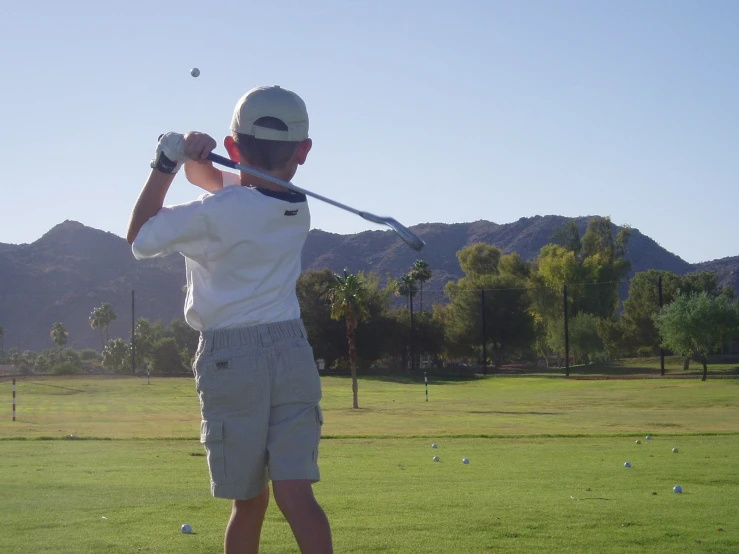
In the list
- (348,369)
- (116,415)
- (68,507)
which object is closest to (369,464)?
(68,507)

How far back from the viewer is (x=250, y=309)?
4012 mm

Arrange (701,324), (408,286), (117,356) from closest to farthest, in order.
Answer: (701,324)
(408,286)
(117,356)

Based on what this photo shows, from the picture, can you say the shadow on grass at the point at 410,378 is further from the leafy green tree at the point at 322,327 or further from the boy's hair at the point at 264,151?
the boy's hair at the point at 264,151

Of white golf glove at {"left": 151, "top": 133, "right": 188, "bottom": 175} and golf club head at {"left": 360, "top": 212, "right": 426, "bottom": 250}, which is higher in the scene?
white golf glove at {"left": 151, "top": 133, "right": 188, "bottom": 175}

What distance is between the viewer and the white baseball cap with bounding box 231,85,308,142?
4062 mm

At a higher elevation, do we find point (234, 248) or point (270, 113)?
point (270, 113)

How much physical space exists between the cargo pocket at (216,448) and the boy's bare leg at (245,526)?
10.0 inches

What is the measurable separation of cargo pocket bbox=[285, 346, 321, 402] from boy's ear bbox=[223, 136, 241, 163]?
0.90 metres

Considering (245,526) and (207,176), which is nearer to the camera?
(245,526)

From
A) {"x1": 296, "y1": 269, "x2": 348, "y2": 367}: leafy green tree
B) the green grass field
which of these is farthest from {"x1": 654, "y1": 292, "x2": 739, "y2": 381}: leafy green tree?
the green grass field

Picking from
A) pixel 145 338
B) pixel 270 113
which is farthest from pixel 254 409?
pixel 145 338

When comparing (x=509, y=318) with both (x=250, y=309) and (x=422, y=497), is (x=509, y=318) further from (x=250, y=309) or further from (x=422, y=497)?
(x=250, y=309)

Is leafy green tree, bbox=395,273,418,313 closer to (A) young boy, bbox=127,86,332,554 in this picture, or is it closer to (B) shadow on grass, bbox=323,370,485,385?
(B) shadow on grass, bbox=323,370,485,385

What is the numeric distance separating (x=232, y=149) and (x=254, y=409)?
117 centimetres
